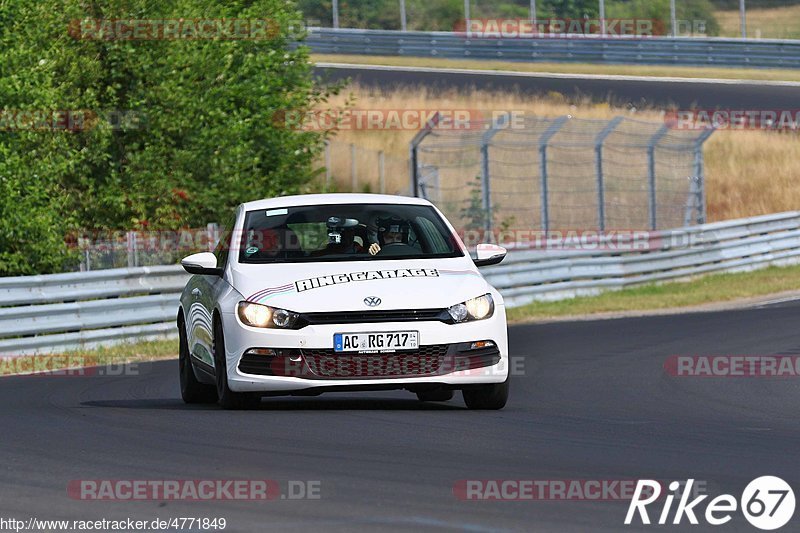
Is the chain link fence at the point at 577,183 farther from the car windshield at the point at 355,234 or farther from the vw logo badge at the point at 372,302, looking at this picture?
the vw logo badge at the point at 372,302

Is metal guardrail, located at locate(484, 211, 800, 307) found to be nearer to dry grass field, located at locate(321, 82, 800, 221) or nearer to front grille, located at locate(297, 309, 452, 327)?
dry grass field, located at locate(321, 82, 800, 221)

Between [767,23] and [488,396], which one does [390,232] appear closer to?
[488,396]

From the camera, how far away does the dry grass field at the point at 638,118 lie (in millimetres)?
37031

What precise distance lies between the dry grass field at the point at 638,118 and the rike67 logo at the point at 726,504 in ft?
91.5

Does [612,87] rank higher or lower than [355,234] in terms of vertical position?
lower

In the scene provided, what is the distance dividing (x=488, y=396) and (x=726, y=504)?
408 centimetres

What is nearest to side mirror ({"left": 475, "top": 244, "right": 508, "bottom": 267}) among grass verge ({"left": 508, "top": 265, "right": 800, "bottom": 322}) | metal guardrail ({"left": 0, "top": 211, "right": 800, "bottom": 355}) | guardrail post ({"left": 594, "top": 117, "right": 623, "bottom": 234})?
metal guardrail ({"left": 0, "top": 211, "right": 800, "bottom": 355})

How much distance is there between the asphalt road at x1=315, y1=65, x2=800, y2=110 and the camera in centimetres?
4194

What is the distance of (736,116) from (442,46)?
11749mm

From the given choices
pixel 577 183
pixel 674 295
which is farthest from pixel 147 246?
pixel 577 183

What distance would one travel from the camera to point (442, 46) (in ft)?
159

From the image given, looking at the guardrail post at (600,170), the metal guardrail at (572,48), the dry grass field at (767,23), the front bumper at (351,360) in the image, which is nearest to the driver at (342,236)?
the front bumper at (351,360)

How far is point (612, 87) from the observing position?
45.2 meters

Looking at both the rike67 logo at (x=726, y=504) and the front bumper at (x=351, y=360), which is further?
the front bumper at (x=351, y=360)
